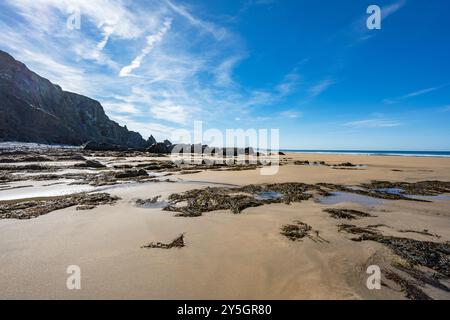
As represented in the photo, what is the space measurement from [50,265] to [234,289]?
2.32 m

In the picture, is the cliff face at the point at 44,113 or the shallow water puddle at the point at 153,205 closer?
the shallow water puddle at the point at 153,205

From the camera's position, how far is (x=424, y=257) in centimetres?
321

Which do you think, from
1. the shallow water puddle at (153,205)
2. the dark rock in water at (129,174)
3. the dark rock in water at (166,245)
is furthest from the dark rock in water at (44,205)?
the dark rock in water at (129,174)

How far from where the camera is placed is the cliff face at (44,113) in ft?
132

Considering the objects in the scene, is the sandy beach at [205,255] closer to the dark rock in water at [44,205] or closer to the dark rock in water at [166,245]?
the dark rock in water at [166,245]

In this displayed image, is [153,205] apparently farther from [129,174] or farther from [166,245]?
[129,174]

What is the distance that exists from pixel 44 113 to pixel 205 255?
54.6m

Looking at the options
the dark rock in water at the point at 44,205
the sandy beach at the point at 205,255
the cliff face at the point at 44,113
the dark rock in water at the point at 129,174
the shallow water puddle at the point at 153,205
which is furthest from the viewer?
the cliff face at the point at 44,113

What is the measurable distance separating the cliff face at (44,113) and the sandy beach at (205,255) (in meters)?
42.4

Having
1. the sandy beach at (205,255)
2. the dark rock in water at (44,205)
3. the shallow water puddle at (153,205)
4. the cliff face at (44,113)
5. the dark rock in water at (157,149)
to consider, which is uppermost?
the cliff face at (44,113)

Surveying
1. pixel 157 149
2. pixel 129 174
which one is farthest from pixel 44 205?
pixel 157 149

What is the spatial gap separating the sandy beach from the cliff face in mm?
42372

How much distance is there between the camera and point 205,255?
129 inches
